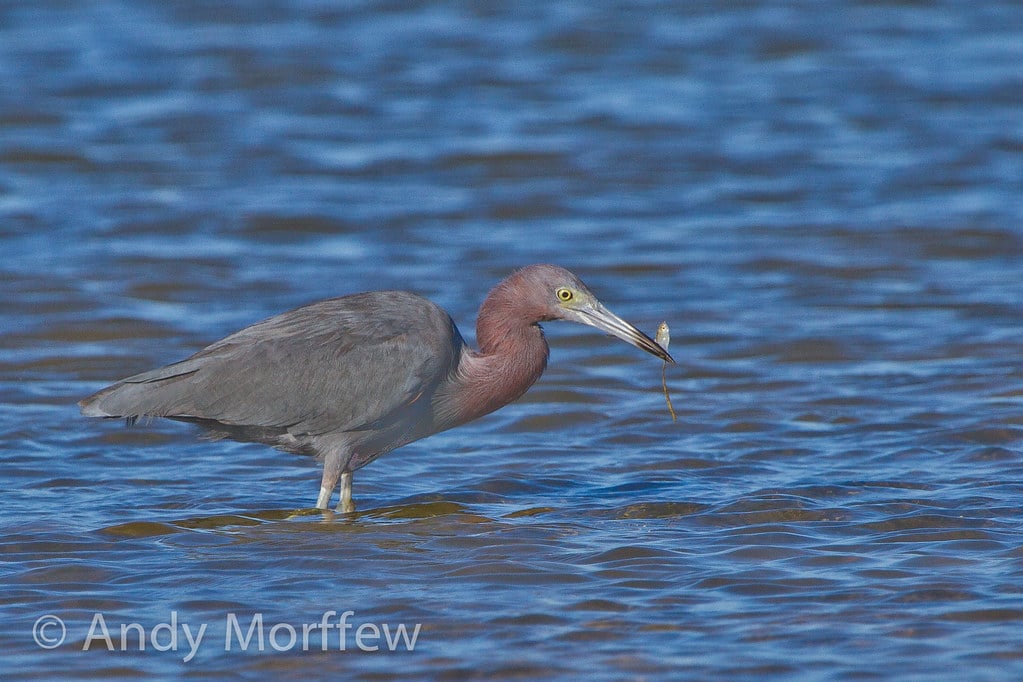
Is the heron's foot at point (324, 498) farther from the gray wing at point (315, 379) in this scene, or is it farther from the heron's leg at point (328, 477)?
the gray wing at point (315, 379)

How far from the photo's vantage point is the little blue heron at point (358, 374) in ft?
26.3

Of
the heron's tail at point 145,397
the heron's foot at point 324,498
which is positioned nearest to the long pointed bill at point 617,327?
the heron's foot at point 324,498

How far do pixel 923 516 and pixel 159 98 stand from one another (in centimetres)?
1377

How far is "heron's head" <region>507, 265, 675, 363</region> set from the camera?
8219mm

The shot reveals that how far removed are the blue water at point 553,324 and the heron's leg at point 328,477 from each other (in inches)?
3.5

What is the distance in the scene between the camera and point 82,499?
8.36 meters

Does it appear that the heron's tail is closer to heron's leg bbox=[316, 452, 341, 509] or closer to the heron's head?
heron's leg bbox=[316, 452, 341, 509]

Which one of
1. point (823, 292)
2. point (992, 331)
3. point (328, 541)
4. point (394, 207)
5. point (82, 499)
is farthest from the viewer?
point (394, 207)

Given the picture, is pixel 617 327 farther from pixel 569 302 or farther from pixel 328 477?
pixel 328 477

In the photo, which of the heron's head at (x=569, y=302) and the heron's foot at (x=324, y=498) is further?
the heron's head at (x=569, y=302)

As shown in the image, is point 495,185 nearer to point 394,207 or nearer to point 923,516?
point 394,207

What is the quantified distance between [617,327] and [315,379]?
163 centimetres

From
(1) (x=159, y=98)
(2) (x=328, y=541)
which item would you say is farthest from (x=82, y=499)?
(1) (x=159, y=98)

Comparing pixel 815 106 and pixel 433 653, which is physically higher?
pixel 815 106
